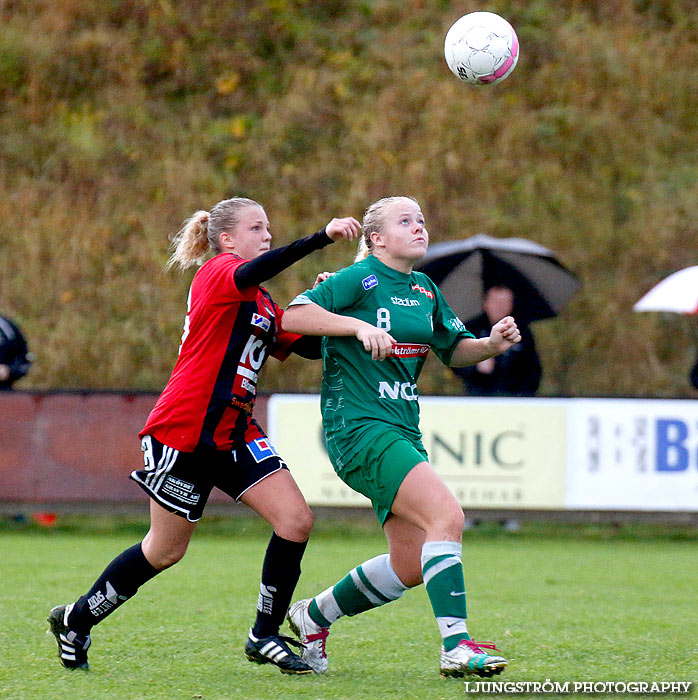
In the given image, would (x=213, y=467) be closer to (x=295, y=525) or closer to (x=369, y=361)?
(x=295, y=525)

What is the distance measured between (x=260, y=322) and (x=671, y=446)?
618 centimetres

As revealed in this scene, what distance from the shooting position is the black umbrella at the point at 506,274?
11.9 meters

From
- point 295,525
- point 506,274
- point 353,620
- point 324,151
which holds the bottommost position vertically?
point 353,620

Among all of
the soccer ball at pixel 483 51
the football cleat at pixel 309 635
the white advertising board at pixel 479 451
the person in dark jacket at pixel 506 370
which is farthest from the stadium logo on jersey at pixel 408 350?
the person in dark jacket at pixel 506 370

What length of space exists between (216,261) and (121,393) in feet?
19.4

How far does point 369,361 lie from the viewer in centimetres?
475

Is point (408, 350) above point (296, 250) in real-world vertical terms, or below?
below

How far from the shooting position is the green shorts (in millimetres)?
4555

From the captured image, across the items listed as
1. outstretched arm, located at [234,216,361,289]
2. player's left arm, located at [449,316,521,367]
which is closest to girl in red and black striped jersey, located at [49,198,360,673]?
outstretched arm, located at [234,216,361,289]

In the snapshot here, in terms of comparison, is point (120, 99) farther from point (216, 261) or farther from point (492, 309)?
point (216, 261)

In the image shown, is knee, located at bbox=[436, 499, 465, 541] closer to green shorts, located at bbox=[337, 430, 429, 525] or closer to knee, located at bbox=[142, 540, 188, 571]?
green shorts, located at bbox=[337, 430, 429, 525]

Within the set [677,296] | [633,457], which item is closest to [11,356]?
[633,457]

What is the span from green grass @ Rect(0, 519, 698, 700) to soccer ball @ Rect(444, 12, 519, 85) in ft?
9.18

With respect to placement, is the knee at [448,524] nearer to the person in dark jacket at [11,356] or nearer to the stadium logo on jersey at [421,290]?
the stadium logo on jersey at [421,290]
